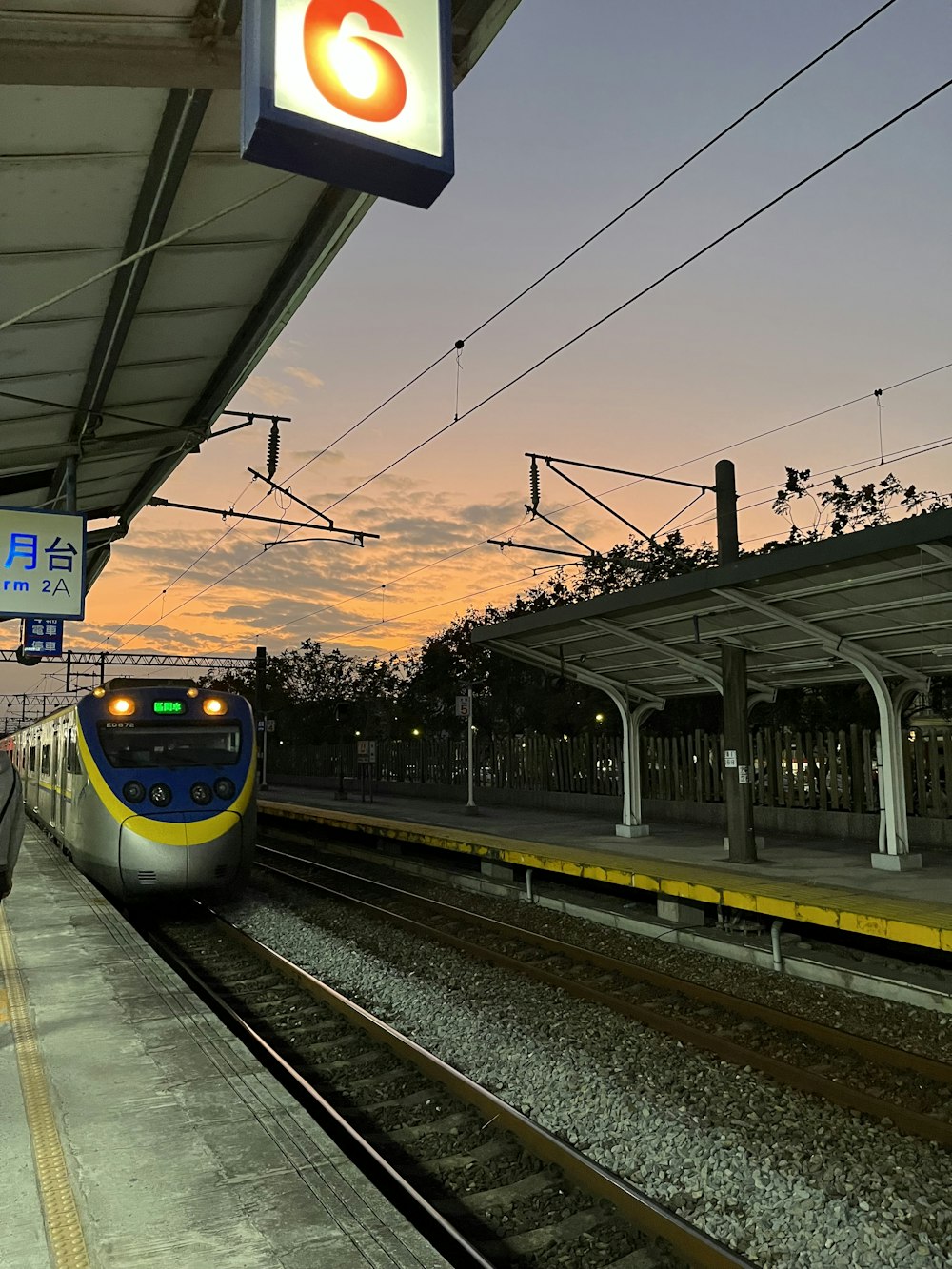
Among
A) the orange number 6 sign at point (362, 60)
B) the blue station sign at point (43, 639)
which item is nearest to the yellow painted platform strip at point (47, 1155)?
the orange number 6 sign at point (362, 60)

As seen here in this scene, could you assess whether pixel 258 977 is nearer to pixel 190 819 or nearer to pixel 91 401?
pixel 190 819

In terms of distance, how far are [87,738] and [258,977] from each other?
12.6ft

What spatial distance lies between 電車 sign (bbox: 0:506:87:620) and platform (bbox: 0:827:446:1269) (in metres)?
5.15

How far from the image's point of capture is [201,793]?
11.1 metres

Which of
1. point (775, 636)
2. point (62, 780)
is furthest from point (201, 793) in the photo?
point (775, 636)

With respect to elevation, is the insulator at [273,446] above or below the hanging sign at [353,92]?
above

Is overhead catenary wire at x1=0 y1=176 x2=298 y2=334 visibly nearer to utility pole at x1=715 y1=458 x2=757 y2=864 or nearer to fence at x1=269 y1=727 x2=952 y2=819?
utility pole at x1=715 y1=458 x2=757 y2=864

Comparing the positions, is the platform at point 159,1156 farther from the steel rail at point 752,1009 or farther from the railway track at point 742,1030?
the steel rail at point 752,1009

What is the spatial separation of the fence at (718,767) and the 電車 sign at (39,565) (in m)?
10.3

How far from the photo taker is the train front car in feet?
35.0

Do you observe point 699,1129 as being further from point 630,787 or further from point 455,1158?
point 630,787

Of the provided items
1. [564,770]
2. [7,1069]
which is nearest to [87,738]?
[7,1069]

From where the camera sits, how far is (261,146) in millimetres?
3115

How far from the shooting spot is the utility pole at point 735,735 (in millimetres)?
12180
